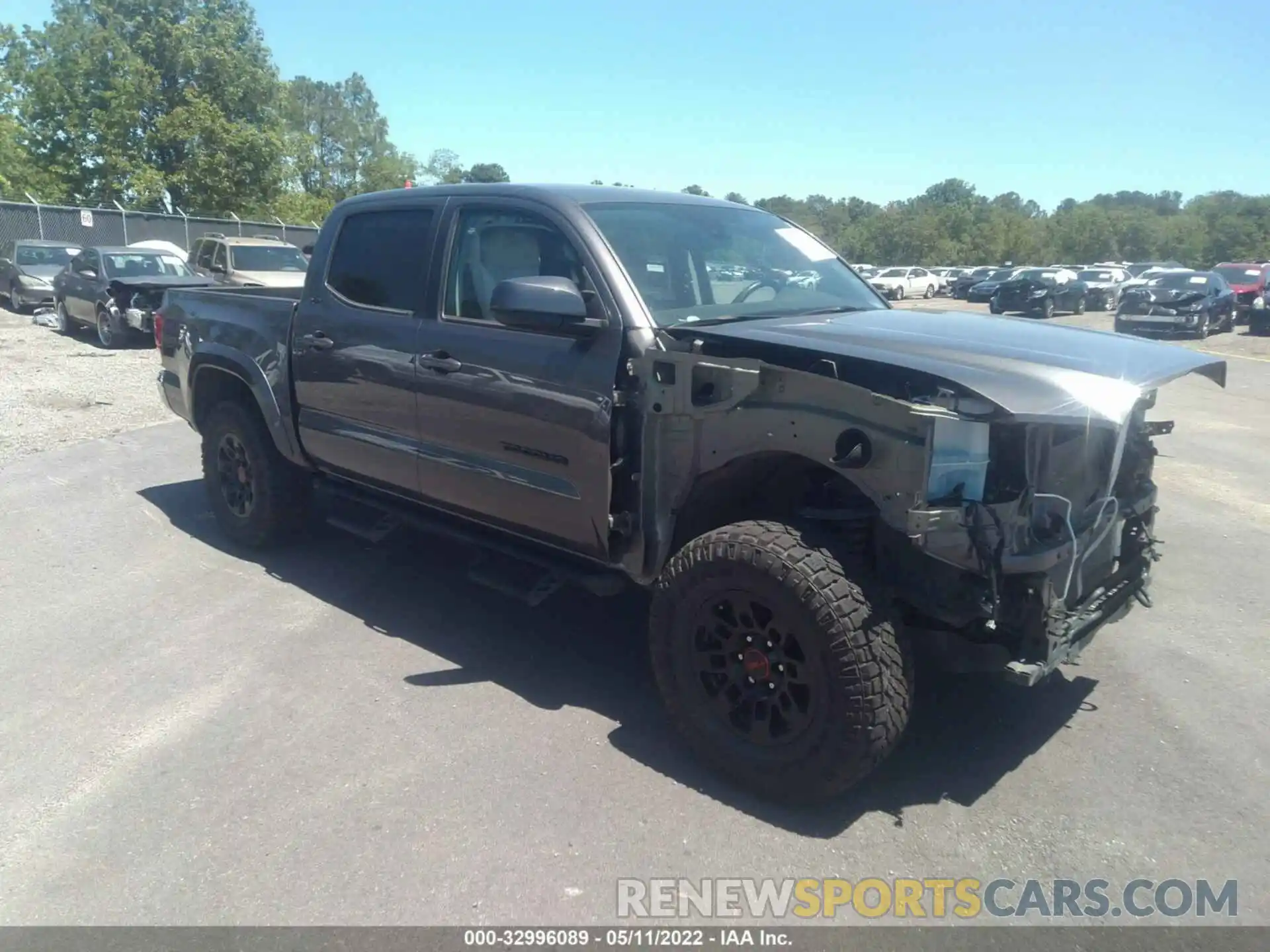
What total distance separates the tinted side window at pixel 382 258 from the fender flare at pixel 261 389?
0.78 meters

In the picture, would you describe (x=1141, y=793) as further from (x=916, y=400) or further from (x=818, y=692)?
(x=916, y=400)

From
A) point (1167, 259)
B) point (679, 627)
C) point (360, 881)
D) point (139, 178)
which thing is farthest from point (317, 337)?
point (1167, 259)

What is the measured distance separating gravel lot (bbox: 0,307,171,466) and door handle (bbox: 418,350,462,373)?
5.62 metres

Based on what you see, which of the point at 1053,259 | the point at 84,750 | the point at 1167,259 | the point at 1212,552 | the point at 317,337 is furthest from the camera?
the point at 1053,259

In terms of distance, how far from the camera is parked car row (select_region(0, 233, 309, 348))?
15.6 metres

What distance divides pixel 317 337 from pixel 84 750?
233 centimetres

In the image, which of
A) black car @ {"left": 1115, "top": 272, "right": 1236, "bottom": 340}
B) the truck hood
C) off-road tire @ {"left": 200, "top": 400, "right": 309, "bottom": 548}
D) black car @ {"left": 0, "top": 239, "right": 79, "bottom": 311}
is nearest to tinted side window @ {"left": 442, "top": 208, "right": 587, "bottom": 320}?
the truck hood

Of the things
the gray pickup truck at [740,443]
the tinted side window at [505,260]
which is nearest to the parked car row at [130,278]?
the gray pickup truck at [740,443]

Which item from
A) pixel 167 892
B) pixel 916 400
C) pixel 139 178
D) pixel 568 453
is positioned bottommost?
pixel 167 892

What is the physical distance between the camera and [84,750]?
3.85 m

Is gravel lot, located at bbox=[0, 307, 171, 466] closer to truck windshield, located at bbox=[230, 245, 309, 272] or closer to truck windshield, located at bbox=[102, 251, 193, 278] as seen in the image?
truck windshield, located at bbox=[102, 251, 193, 278]

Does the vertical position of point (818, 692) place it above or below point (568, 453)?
below

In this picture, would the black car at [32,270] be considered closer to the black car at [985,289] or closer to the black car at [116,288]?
the black car at [116,288]

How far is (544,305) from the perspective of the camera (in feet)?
12.6
